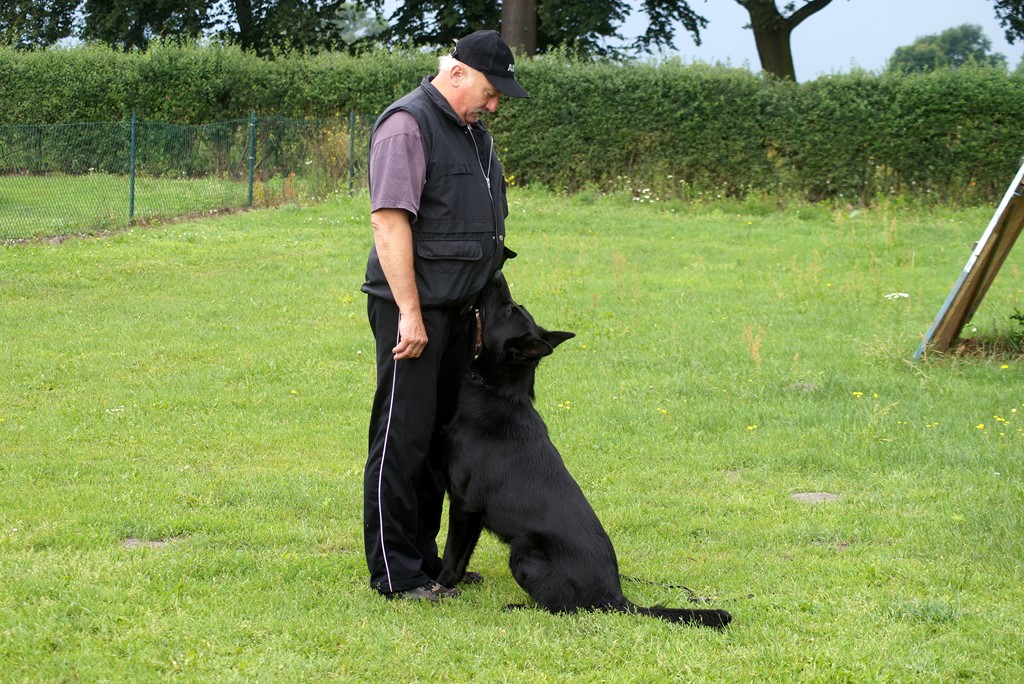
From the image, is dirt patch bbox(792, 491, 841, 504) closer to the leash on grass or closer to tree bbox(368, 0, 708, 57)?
the leash on grass

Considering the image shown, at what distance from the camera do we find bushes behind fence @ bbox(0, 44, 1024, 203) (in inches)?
750

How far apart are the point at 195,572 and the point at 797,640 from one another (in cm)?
227

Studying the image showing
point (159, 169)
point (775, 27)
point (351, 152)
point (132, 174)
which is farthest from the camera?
point (775, 27)

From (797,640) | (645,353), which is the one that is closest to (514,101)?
(645,353)

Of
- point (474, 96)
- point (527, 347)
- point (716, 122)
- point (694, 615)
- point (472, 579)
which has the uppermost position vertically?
point (716, 122)

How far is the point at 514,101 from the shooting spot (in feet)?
65.5

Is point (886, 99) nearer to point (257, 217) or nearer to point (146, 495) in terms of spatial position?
point (257, 217)

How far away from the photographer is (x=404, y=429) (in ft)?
13.2

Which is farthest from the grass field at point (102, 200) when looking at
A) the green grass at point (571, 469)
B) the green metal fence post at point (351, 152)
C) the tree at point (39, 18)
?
the tree at point (39, 18)

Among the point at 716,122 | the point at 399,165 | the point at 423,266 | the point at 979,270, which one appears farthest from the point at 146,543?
the point at 716,122

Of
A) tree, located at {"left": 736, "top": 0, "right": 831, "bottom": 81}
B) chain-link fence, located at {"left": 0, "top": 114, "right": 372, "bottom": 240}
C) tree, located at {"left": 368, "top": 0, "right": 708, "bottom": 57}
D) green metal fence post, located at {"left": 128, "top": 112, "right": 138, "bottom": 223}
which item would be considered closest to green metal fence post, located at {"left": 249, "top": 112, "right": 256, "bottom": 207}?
chain-link fence, located at {"left": 0, "top": 114, "right": 372, "bottom": 240}

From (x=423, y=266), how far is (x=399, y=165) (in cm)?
38

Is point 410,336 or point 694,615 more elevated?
point 410,336

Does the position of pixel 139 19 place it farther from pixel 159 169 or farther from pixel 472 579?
pixel 472 579
